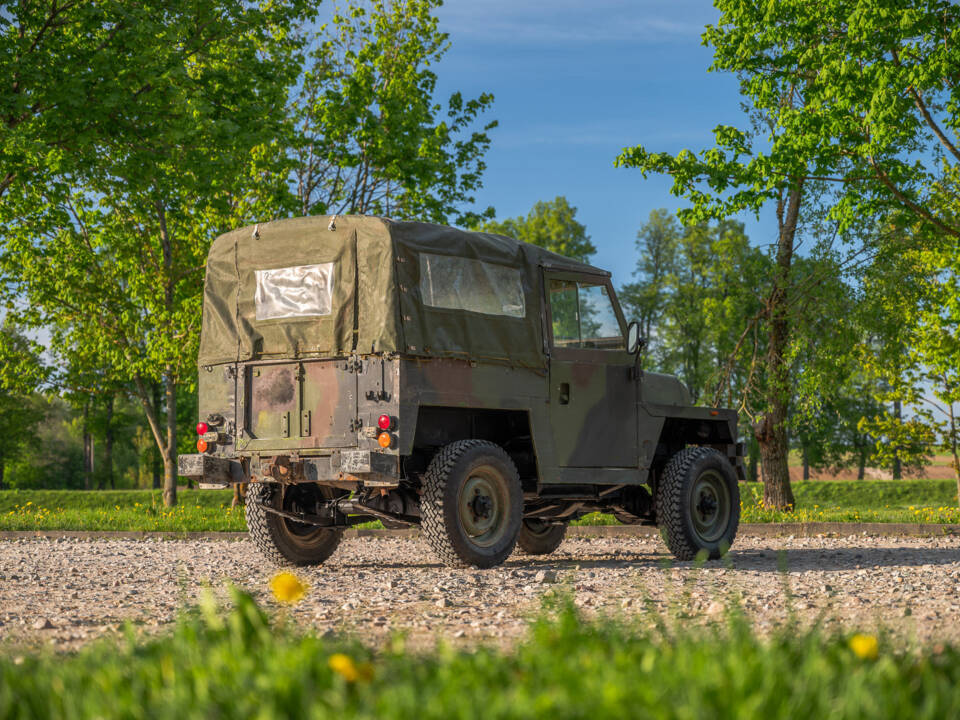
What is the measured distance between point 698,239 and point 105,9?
38454 millimetres

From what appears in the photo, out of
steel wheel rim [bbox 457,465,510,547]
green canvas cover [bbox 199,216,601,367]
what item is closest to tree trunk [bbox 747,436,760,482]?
green canvas cover [bbox 199,216,601,367]

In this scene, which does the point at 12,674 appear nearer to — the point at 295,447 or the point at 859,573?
the point at 295,447

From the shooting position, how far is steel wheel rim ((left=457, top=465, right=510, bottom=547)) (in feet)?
30.4

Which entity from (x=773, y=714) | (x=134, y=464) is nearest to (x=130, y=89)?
(x=773, y=714)

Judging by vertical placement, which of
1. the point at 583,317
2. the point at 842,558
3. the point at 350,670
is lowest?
the point at 842,558

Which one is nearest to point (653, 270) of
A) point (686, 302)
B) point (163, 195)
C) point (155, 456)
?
point (686, 302)

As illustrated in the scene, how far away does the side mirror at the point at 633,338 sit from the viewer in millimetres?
10680

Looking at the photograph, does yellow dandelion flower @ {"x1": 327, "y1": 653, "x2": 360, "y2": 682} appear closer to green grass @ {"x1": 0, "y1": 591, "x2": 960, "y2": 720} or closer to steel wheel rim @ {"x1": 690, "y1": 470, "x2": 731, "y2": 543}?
green grass @ {"x1": 0, "y1": 591, "x2": 960, "y2": 720}

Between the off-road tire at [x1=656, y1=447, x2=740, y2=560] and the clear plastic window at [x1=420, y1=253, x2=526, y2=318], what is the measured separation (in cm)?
230

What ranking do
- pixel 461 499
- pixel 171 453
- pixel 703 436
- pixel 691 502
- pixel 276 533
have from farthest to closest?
1. pixel 171 453
2. pixel 703 436
3. pixel 691 502
4. pixel 276 533
5. pixel 461 499

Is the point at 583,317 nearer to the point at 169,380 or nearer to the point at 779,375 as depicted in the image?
the point at 779,375

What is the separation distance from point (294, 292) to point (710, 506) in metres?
4.70

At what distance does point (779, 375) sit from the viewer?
66.9 ft

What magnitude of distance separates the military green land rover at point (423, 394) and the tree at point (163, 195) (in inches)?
280
